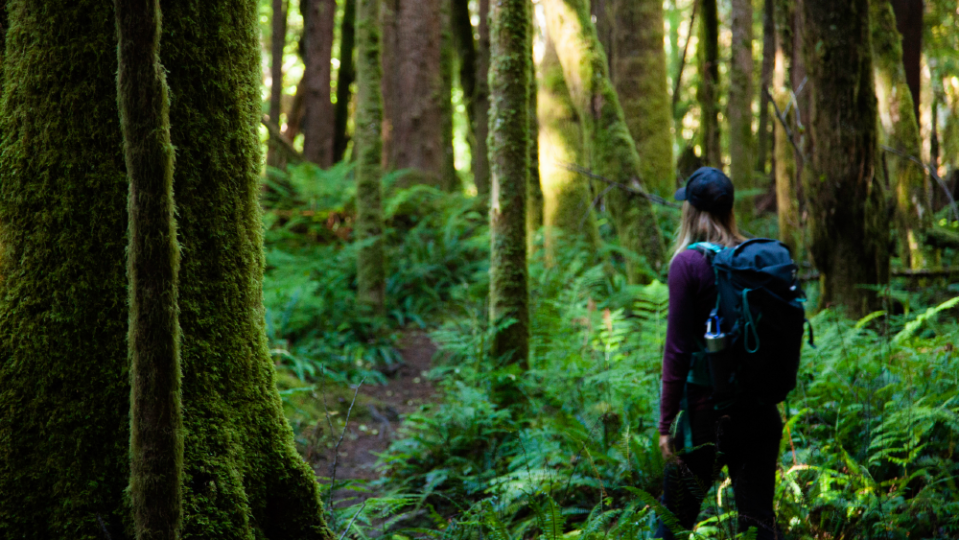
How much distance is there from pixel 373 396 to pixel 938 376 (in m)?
5.13

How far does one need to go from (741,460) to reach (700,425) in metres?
0.27

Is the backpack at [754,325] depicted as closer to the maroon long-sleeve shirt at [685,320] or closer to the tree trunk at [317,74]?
the maroon long-sleeve shirt at [685,320]

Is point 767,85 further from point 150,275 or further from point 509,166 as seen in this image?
point 150,275

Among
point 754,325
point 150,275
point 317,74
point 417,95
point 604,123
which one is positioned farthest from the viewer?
point 317,74

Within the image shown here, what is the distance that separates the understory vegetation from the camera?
3330 mm

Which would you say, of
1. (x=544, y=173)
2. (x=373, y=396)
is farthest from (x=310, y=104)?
(x=373, y=396)

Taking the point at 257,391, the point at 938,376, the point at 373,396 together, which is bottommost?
the point at 373,396

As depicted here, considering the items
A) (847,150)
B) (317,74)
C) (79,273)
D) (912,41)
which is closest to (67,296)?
(79,273)

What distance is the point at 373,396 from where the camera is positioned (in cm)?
704

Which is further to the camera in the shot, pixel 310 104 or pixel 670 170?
pixel 310 104

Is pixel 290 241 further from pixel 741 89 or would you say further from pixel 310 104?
pixel 741 89

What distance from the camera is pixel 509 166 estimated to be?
522 centimetres

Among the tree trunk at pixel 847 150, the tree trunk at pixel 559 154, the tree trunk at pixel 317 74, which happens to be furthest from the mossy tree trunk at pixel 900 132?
the tree trunk at pixel 317 74

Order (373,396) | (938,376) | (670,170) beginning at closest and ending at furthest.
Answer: (938,376) → (373,396) → (670,170)
